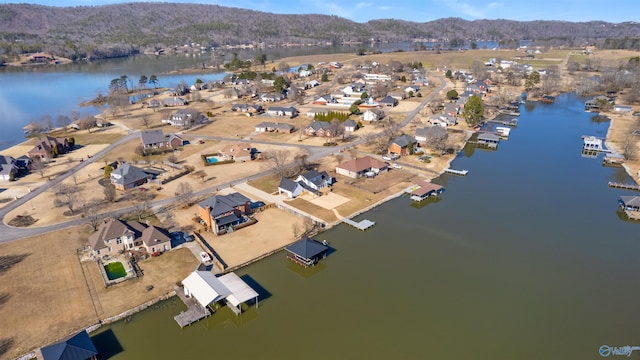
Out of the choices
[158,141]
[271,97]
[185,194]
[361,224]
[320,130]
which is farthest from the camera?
[271,97]

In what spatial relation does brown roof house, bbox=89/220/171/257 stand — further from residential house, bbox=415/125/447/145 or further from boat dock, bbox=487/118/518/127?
boat dock, bbox=487/118/518/127

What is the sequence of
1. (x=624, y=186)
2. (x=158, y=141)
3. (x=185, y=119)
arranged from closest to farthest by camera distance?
1. (x=624, y=186)
2. (x=158, y=141)
3. (x=185, y=119)

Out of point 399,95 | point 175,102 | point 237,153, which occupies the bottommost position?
point 237,153

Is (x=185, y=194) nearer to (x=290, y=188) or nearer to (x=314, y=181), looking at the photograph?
(x=290, y=188)

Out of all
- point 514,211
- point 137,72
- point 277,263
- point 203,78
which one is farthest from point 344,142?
point 137,72

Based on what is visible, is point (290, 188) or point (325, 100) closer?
point (290, 188)

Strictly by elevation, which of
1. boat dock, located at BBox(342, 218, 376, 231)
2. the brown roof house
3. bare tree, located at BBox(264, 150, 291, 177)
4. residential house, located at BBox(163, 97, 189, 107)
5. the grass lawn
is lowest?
the grass lawn

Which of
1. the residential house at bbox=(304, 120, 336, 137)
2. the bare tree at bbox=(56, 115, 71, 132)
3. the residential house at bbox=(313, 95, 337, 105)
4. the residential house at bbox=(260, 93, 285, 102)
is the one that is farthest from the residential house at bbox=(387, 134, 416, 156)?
the bare tree at bbox=(56, 115, 71, 132)

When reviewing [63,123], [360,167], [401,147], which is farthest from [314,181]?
[63,123]
